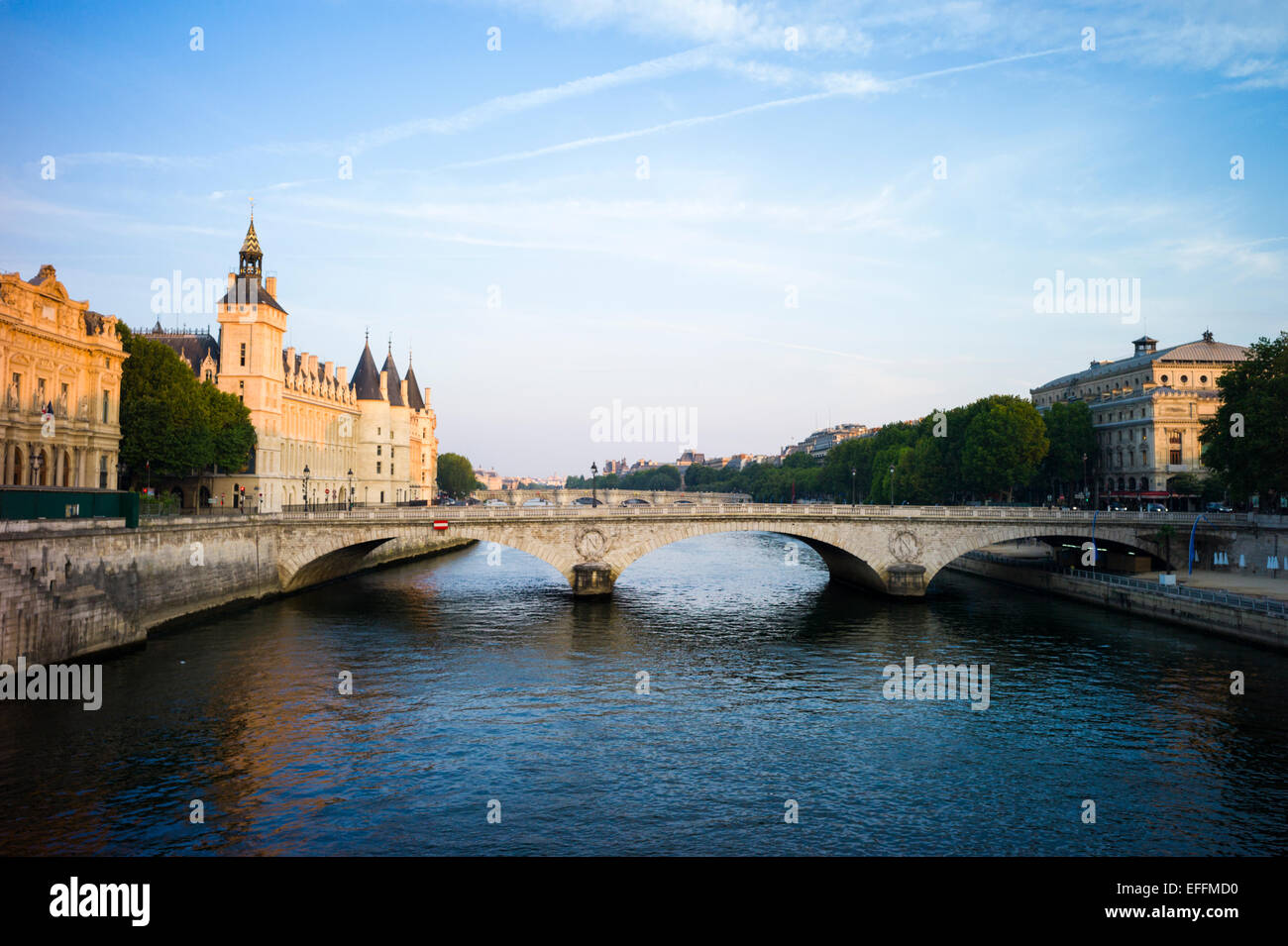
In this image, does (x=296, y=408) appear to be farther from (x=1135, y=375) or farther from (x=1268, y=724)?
(x=1135, y=375)

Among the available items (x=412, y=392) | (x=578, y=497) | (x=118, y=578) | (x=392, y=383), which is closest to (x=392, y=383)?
(x=392, y=383)

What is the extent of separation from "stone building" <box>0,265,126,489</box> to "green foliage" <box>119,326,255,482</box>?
8.23 ft

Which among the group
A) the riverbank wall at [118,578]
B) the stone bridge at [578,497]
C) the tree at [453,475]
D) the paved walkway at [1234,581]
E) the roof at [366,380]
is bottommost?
the paved walkway at [1234,581]

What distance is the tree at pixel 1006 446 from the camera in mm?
88938

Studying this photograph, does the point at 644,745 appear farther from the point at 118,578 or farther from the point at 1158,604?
the point at 1158,604

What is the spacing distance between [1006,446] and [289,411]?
71.6 meters

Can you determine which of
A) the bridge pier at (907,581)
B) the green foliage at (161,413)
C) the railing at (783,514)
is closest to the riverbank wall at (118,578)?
the railing at (783,514)

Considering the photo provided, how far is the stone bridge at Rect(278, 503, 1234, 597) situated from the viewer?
57.4m

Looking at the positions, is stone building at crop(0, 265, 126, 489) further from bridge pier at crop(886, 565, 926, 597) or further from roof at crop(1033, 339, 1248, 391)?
roof at crop(1033, 339, 1248, 391)

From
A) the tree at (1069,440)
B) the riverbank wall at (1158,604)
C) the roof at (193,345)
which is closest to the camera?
the riverbank wall at (1158,604)

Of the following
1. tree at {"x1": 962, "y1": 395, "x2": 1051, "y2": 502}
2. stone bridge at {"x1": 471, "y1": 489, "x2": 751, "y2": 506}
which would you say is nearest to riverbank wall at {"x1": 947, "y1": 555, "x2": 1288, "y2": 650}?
tree at {"x1": 962, "y1": 395, "x2": 1051, "y2": 502}

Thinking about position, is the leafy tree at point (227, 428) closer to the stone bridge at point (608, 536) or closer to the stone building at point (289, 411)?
→ the stone building at point (289, 411)

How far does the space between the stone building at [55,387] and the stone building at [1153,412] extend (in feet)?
317

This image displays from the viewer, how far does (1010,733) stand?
29156 mm
